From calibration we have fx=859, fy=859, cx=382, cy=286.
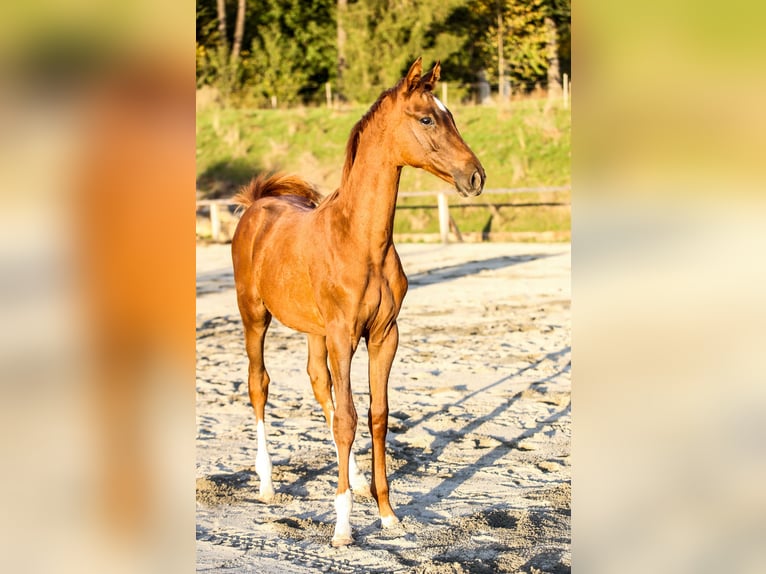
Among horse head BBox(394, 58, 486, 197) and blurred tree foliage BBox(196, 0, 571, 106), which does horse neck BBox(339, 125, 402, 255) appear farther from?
blurred tree foliage BBox(196, 0, 571, 106)

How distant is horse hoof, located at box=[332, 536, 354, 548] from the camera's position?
4.05 m

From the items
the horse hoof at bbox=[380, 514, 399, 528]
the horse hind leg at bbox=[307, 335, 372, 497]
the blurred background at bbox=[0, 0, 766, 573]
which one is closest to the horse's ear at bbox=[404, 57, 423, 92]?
the horse hind leg at bbox=[307, 335, 372, 497]

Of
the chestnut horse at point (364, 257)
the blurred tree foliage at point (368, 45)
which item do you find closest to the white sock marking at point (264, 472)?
the chestnut horse at point (364, 257)

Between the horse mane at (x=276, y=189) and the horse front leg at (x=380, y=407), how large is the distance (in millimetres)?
1752

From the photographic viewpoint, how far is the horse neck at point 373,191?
13.5 feet

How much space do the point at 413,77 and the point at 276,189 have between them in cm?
221

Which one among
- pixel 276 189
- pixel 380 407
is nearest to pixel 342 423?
pixel 380 407

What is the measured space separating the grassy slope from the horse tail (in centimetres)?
1305

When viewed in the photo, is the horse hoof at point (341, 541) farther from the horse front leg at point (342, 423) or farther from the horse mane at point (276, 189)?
the horse mane at point (276, 189)

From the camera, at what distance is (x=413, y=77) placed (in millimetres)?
3898

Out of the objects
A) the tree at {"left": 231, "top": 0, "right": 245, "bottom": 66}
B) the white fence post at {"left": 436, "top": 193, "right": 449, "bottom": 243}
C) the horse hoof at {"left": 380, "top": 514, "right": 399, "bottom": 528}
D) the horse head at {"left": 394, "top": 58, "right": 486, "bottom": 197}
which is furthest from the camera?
the tree at {"left": 231, "top": 0, "right": 245, "bottom": 66}
